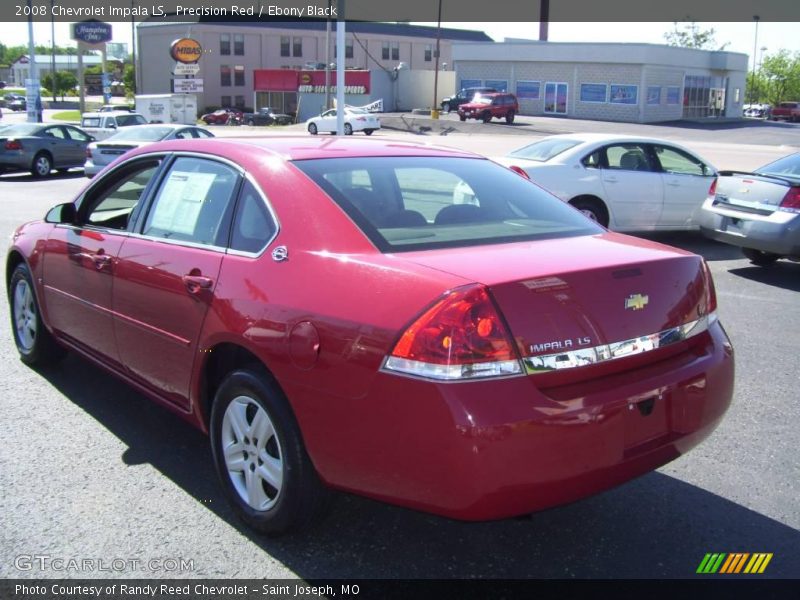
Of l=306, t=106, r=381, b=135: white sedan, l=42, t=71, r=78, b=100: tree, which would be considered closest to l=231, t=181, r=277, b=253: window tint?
l=306, t=106, r=381, b=135: white sedan

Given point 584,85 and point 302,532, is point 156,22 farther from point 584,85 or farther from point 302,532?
point 302,532

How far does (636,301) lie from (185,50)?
52.2m

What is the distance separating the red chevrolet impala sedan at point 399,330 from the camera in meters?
2.79

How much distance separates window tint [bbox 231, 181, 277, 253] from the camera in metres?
3.52

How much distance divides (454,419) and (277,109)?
2875 inches

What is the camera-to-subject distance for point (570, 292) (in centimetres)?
299

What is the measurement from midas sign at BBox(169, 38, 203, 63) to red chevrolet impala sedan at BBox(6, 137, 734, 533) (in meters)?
49.9

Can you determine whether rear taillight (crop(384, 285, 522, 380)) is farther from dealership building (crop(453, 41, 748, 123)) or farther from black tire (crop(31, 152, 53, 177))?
dealership building (crop(453, 41, 748, 123))

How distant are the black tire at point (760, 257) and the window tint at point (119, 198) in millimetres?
7719

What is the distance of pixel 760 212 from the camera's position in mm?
9414

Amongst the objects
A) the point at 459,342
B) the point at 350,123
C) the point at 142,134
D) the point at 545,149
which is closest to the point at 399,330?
the point at 459,342

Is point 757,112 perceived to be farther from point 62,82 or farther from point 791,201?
point 62,82

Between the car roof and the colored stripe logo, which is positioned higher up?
the car roof

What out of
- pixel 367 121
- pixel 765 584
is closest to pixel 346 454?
pixel 765 584
